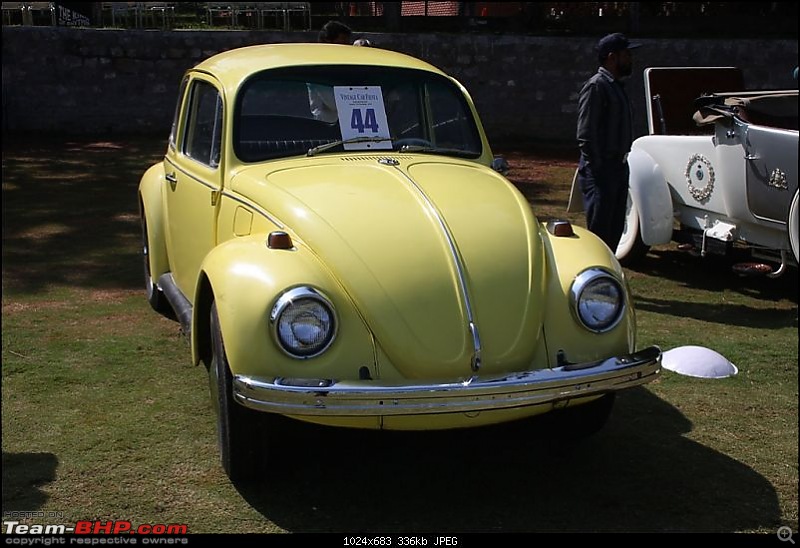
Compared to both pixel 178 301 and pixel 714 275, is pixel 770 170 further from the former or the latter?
pixel 178 301

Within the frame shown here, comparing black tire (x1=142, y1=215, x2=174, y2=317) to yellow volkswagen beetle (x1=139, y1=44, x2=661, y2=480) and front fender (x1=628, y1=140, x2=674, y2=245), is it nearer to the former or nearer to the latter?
yellow volkswagen beetle (x1=139, y1=44, x2=661, y2=480)

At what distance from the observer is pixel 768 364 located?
5.62 metres

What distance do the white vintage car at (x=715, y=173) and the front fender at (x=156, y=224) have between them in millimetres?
3823

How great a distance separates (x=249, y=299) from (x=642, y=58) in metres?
14.2

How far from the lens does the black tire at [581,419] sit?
4.24m

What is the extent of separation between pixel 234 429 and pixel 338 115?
1788 millimetres

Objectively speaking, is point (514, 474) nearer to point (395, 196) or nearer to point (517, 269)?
point (517, 269)

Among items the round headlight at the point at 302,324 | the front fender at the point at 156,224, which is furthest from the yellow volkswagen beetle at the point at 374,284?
the front fender at the point at 156,224

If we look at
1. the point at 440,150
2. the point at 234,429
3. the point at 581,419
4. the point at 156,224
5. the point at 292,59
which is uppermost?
the point at 292,59

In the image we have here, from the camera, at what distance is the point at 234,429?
12.4ft

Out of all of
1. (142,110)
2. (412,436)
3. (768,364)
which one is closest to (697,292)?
(768,364)

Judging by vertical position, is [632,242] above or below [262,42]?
below

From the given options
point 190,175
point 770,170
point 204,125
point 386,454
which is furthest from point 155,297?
point 770,170

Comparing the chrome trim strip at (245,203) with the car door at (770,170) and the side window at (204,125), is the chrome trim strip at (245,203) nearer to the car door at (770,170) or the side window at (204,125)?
the side window at (204,125)
